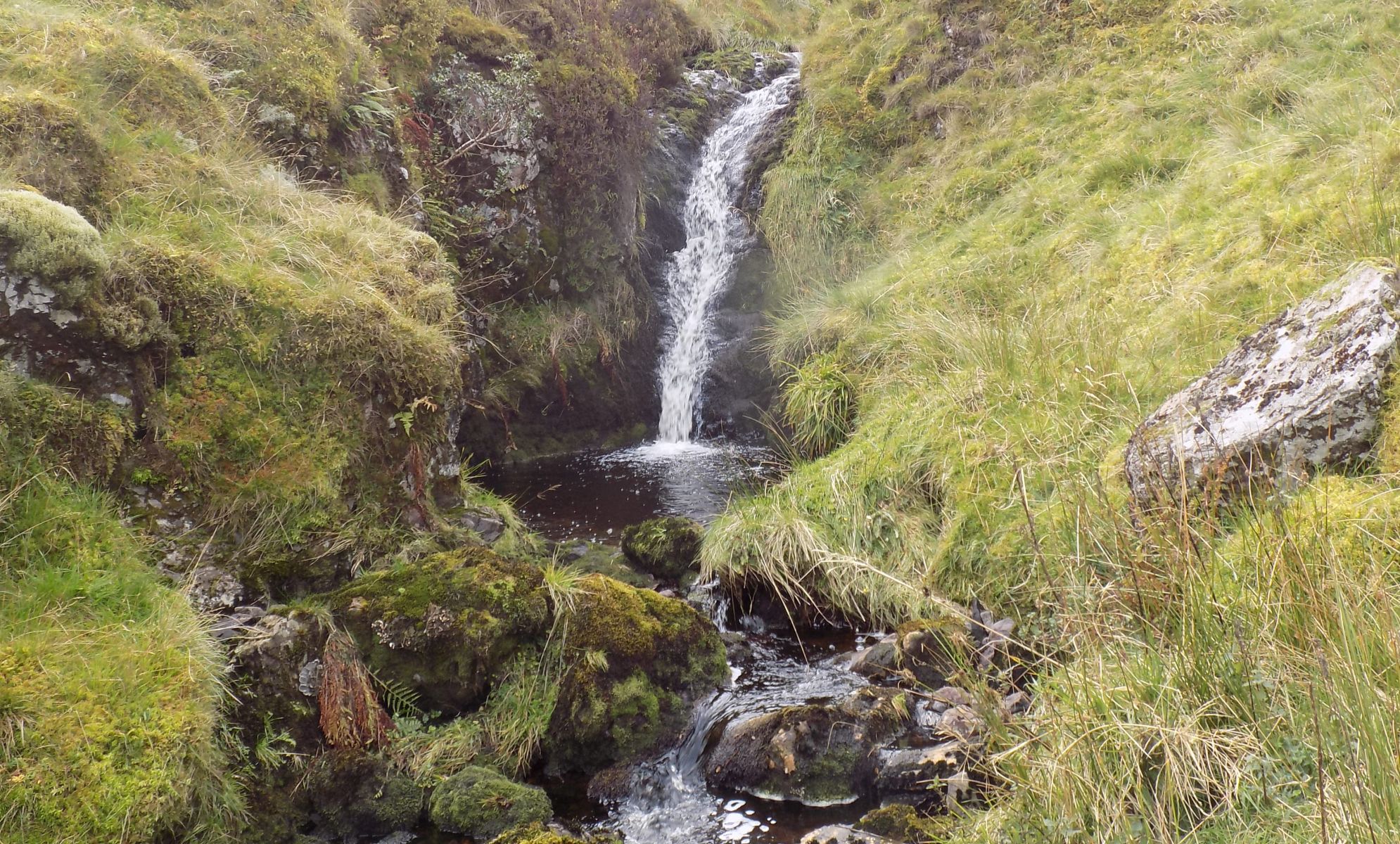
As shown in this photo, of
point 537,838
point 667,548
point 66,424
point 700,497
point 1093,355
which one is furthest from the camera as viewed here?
point 700,497

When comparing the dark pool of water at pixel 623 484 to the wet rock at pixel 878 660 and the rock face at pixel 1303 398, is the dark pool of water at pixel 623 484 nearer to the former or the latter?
the wet rock at pixel 878 660

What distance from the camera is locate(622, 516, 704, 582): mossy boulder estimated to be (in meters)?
5.94

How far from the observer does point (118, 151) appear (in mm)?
4816

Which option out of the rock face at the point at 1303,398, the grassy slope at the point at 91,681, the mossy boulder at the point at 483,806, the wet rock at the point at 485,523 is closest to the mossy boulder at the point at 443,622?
the mossy boulder at the point at 483,806

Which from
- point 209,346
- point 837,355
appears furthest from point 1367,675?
point 837,355

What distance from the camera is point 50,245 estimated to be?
3.66 metres

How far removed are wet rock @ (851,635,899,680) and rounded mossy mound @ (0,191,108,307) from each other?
13.8ft

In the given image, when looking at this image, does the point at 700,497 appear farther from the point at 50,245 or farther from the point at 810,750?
the point at 50,245

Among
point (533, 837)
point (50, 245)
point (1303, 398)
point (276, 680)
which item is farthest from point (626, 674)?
point (50, 245)

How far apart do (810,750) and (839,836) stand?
50 cm

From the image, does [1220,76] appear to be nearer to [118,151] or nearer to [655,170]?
[655,170]

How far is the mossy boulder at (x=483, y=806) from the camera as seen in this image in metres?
3.36

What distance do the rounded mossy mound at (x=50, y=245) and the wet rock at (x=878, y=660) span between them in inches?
166

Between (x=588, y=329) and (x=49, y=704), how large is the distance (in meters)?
7.30
